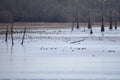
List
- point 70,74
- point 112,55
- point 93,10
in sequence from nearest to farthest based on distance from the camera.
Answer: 1. point 70,74
2. point 112,55
3. point 93,10

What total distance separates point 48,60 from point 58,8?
4028 inches

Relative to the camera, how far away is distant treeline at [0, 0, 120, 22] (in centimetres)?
12424

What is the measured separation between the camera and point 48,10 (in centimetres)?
12950

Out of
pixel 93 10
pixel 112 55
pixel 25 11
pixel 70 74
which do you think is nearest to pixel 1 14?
pixel 25 11

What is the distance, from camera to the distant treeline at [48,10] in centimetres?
12424

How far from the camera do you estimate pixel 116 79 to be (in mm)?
22594

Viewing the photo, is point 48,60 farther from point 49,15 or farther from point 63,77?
point 49,15

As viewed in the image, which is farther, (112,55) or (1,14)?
(1,14)

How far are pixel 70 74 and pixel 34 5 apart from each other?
368ft

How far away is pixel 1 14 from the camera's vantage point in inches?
4621

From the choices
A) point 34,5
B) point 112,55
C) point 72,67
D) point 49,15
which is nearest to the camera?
point 72,67

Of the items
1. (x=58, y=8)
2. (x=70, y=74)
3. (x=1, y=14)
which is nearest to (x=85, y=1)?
(x=58, y=8)

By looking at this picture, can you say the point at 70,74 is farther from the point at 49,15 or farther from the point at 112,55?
the point at 49,15

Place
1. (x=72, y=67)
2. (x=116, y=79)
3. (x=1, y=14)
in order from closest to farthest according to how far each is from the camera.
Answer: (x=116, y=79), (x=72, y=67), (x=1, y=14)
